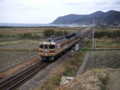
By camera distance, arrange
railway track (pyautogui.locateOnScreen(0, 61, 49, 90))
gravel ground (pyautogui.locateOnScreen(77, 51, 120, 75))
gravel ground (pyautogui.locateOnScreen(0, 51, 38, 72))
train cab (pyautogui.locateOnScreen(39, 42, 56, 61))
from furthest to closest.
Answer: train cab (pyautogui.locateOnScreen(39, 42, 56, 61)), gravel ground (pyautogui.locateOnScreen(0, 51, 38, 72)), gravel ground (pyautogui.locateOnScreen(77, 51, 120, 75)), railway track (pyautogui.locateOnScreen(0, 61, 49, 90))

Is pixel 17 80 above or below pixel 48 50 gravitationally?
below

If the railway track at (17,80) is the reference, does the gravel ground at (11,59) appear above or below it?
below

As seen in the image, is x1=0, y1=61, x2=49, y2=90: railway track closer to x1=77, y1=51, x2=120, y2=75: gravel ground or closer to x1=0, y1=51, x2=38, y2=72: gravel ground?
x1=0, y1=51, x2=38, y2=72: gravel ground

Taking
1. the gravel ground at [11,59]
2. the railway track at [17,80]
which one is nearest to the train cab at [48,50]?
the gravel ground at [11,59]

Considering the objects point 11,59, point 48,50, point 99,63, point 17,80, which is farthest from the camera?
point 11,59

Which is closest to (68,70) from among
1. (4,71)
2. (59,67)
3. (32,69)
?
(59,67)

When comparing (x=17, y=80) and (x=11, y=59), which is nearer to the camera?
(x=17, y=80)

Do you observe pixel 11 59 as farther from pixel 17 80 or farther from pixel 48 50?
pixel 17 80

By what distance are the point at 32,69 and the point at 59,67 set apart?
11.1 ft

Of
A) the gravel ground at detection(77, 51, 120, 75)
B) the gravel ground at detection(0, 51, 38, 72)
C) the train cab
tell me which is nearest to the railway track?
the gravel ground at detection(0, 51, 38, 72)

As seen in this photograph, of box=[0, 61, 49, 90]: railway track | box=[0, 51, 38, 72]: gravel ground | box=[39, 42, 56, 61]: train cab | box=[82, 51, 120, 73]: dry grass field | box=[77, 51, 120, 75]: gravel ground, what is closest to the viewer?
box=[0, 61, 49, 90]: railway track

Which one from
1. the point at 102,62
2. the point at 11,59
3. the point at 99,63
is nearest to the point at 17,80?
the point at 11,59

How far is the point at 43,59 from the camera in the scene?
26.3 metres

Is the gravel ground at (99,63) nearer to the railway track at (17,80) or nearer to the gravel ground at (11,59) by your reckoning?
the railway track at (17,80)
